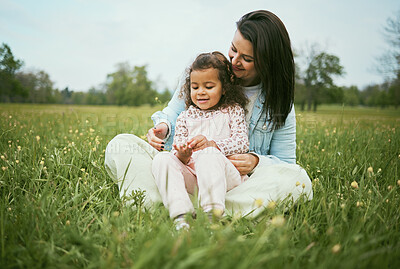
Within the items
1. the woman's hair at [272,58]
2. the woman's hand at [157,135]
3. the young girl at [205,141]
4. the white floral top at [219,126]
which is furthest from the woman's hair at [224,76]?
the woman's hand at [157,135]

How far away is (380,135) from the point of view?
15.0 ft

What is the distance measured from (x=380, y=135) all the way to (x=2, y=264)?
5.18m

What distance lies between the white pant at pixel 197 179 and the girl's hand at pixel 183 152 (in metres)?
0.04

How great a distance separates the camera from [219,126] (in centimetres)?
252

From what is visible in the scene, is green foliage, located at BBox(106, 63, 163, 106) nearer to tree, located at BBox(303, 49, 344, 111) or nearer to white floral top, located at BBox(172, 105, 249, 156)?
tree, located at BBox(303, 49, 344, 111)

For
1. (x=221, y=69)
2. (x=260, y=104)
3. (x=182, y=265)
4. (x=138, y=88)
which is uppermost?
(x=138, y=88)

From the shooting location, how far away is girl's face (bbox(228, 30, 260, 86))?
8.38ft

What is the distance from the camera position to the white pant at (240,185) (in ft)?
6.78

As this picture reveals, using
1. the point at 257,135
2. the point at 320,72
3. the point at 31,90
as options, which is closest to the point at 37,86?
the point at 31,90

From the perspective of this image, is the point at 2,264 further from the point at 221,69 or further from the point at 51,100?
the point at 51,100

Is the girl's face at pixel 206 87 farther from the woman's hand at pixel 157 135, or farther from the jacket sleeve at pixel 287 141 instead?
the jacket sleeve at pixel 287 141

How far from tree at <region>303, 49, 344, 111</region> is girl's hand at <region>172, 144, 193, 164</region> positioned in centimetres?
2022

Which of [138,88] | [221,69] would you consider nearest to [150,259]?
[221,69]

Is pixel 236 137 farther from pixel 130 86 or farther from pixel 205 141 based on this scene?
pixel 130 86
